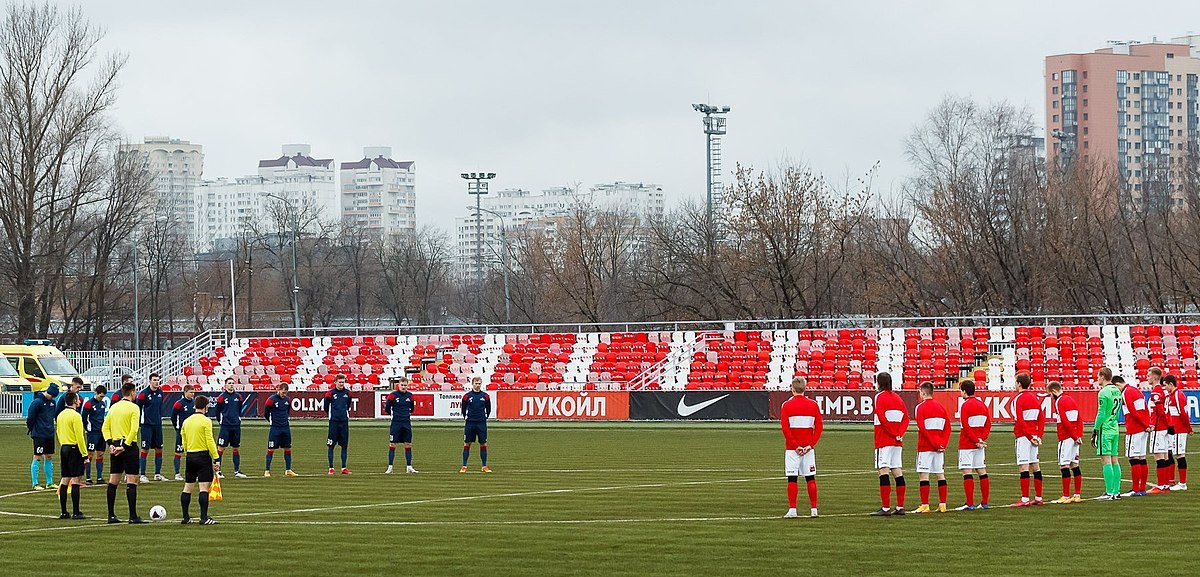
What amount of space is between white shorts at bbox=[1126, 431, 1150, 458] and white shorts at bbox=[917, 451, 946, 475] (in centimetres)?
397

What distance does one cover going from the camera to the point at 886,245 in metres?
67.3

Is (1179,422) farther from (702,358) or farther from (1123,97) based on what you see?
(1123,97)

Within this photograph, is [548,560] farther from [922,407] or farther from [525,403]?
[525,403]

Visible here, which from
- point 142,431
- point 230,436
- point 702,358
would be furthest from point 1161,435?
point 702,358

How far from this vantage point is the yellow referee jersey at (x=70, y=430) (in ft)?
65.2

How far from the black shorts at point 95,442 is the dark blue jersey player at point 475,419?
636 cm

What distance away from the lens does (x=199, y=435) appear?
1761 centimetres

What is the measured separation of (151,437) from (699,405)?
21663 millimetres

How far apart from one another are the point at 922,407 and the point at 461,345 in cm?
3706

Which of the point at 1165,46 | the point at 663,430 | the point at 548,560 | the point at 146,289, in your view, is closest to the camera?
the point at 548,560

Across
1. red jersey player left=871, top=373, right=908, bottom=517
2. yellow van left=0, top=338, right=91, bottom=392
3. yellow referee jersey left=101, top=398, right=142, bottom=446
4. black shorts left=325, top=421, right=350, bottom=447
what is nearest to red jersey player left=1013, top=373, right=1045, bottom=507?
red jersey player left=871, top=373, right=908, bottom=517

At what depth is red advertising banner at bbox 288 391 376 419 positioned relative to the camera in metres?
50.3

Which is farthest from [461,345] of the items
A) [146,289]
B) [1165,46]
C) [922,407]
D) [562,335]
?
[1165,46]

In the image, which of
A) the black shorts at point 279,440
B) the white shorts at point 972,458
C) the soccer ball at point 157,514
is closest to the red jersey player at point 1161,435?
the white shorts at point 972,458
